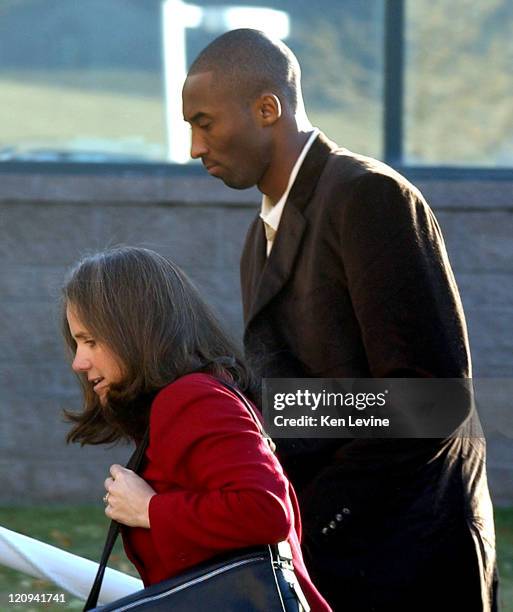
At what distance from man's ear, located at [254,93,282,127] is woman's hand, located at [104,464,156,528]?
863 millimetres

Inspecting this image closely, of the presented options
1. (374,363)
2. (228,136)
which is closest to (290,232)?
(228,136)

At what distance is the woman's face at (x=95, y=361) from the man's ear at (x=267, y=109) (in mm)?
636

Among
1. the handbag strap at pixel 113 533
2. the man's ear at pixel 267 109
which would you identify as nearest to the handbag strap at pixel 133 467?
the handbag strap at pixel 113 533

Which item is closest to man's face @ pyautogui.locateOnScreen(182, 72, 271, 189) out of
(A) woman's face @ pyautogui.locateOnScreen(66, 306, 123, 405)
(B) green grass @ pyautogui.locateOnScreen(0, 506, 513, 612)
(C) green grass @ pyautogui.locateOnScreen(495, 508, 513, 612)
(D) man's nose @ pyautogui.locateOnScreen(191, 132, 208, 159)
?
(D) man's nose @ pyautogui.locateOnScreen(191, 132, 208, 159)

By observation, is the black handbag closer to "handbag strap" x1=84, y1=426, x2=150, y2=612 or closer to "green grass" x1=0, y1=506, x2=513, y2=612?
"handbag strap" x1=84, y1=426, x2=150, y2=612

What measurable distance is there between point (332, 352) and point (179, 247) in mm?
3875

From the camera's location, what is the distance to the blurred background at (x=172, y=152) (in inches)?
252

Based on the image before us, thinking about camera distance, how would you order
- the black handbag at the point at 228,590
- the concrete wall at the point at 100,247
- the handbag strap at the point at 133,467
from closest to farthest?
the black handbag at the point at 228,590, the handbag strap at the point at 133,467, the concrete wall at the point at 100,247

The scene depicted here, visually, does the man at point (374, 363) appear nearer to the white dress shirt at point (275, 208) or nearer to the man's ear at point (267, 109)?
the white dress shirt at point (275, 208)

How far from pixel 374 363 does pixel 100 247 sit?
3.92 metres

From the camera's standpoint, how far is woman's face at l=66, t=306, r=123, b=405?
2.44 metres

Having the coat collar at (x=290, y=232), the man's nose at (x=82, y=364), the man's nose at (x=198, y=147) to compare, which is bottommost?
the man's nose at (x=82, y=364)

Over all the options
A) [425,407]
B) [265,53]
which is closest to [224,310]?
[265,53]

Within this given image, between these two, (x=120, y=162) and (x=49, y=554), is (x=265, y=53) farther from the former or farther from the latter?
(x=120, y=162)
